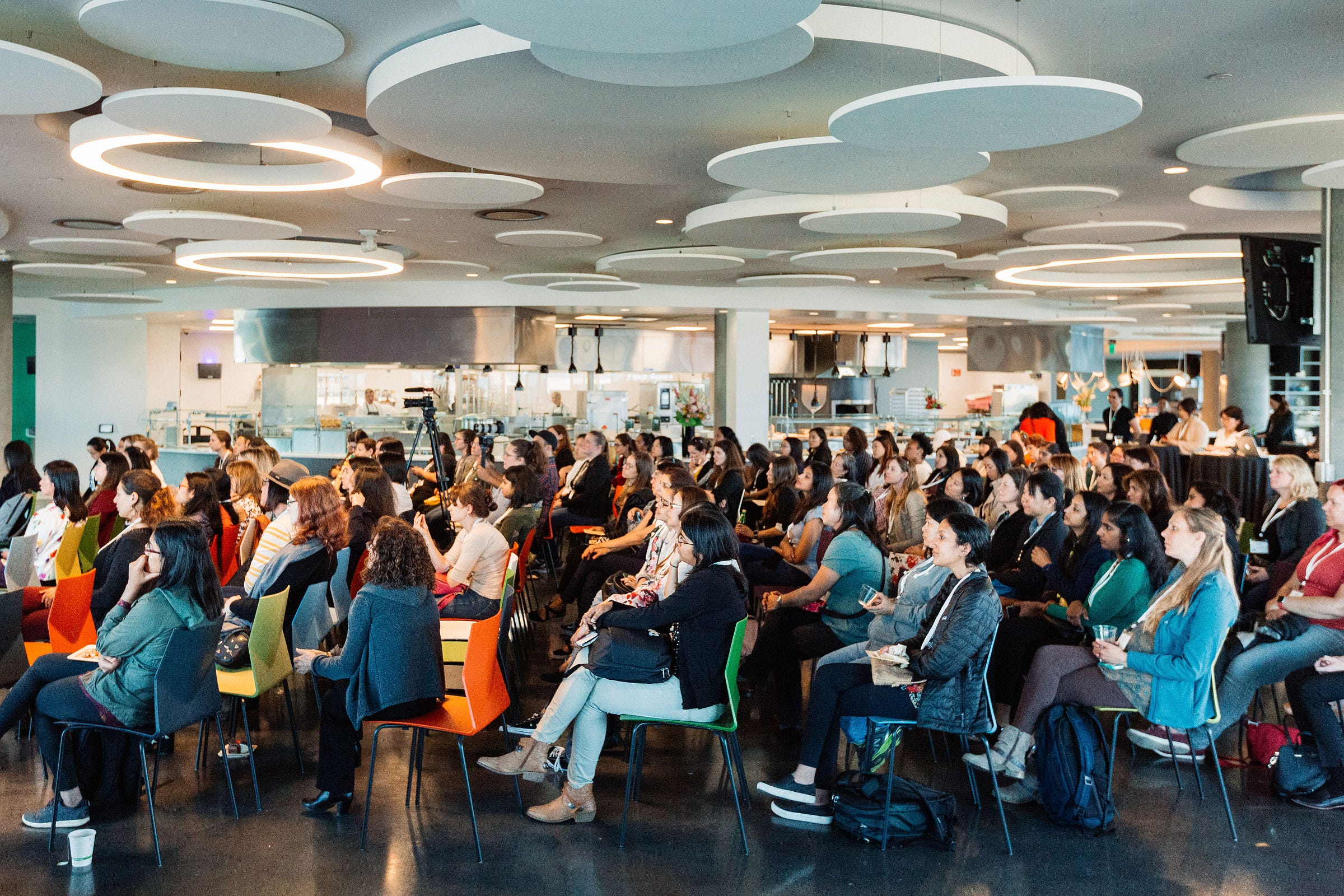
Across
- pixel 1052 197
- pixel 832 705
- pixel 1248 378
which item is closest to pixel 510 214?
pixel 1052 197

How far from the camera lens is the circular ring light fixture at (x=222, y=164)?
19.9ft

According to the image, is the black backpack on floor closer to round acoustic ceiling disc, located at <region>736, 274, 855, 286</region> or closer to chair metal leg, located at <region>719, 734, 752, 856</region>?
chair metal leg, located at <region>719, 734, 752, 856</region>

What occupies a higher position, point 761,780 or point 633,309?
point 633,309

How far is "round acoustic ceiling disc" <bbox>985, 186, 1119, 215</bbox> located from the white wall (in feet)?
46.0

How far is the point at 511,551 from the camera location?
17.5 feet

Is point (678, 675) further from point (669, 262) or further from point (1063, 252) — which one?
point (1063, 252)

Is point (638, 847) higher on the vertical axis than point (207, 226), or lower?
lower

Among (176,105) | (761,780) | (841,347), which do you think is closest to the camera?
(761,780)

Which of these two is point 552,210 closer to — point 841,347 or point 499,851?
point 499,851

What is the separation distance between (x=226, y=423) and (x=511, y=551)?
12672 mm

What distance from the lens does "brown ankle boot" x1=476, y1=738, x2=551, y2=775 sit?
4383mm

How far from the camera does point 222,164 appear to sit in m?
7.11

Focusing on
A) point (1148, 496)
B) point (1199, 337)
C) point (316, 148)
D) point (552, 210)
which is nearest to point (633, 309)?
point (552, 210)

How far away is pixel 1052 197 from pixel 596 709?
5.94 metres
